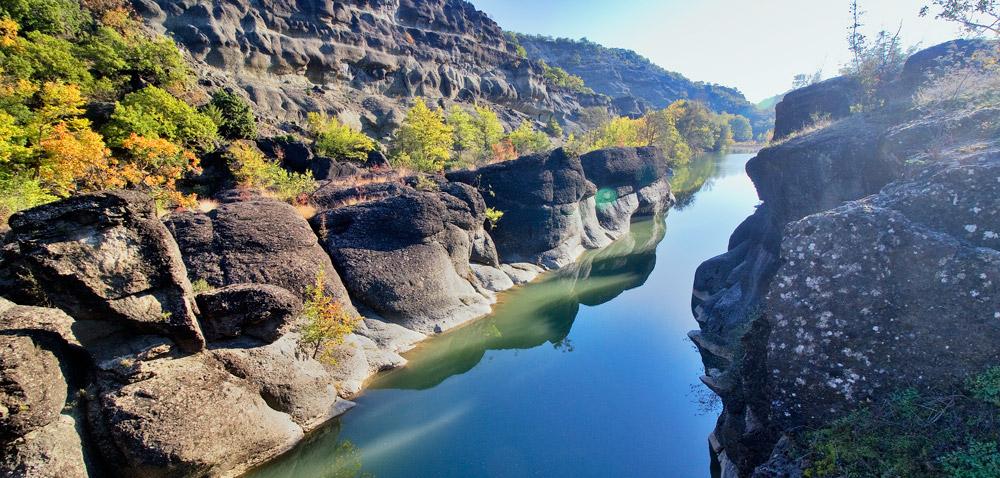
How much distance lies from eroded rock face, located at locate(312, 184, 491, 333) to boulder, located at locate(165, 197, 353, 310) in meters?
1.33

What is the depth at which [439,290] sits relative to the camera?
56.7ft

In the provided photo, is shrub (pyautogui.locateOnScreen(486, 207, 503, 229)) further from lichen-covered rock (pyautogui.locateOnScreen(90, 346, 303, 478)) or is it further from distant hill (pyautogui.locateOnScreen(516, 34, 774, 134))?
distant hill (pyautogui.locateOnScreen(516, 34, 774, 134))

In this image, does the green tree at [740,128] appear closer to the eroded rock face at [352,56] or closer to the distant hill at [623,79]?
the distant hill at [623,79]

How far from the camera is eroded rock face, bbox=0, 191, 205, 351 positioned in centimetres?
759

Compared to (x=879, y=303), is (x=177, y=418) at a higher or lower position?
higher

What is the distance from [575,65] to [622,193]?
131 metres

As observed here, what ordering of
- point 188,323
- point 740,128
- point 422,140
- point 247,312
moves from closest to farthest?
point 188,323, point 247,312, point 422,140, point 740,128

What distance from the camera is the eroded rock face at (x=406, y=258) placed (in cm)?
1570

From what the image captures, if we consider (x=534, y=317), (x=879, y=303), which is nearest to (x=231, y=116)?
(x=534, y=317)

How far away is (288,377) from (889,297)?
12739mm

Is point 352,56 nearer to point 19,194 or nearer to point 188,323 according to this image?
point 19,194

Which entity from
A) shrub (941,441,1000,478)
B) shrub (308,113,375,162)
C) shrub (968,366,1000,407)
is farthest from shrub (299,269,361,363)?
shrub (308,113,375,162)

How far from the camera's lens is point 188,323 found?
8.87 metres

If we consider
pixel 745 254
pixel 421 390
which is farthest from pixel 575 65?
pixel 421 390
